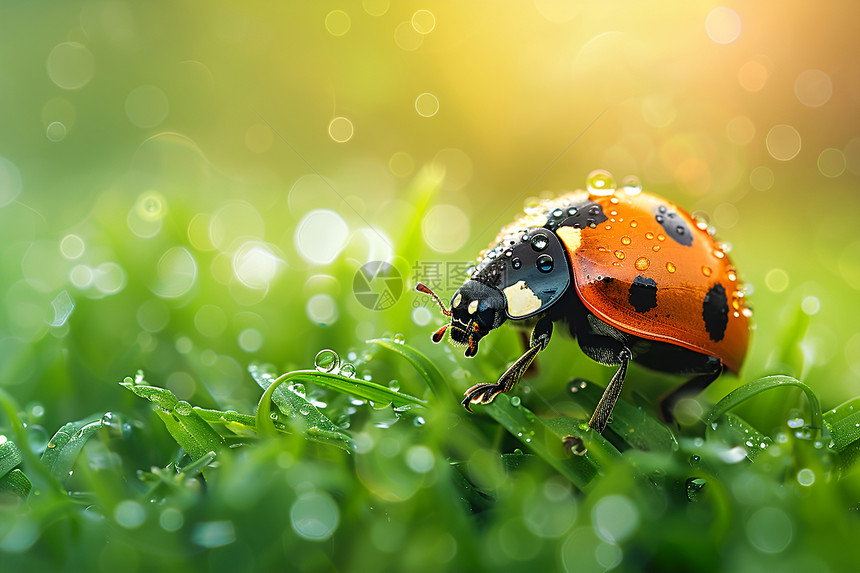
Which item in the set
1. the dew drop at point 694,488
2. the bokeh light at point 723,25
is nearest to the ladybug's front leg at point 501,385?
Result: the dew drop at point 694,488

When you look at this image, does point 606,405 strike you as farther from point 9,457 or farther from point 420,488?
point 9,457

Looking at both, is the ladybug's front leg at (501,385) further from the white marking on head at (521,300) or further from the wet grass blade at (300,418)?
the wet grass blade at (300,418)

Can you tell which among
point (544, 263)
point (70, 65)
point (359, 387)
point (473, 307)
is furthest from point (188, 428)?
point (70, 65)

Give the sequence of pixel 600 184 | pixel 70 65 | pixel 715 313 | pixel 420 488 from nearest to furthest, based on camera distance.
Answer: pixel 420 488, pixel 715 313, pixel 600 184, pixel 70 65

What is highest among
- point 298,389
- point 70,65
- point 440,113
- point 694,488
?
point 70,65

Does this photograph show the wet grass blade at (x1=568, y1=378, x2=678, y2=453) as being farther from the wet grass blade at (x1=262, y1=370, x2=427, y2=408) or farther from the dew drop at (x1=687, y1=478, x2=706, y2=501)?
the wet grass blade at (x1=262, y1=370, x2=427, y2=408)

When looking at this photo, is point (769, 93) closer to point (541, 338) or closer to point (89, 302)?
point (541, 338)

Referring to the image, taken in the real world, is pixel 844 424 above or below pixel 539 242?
below
